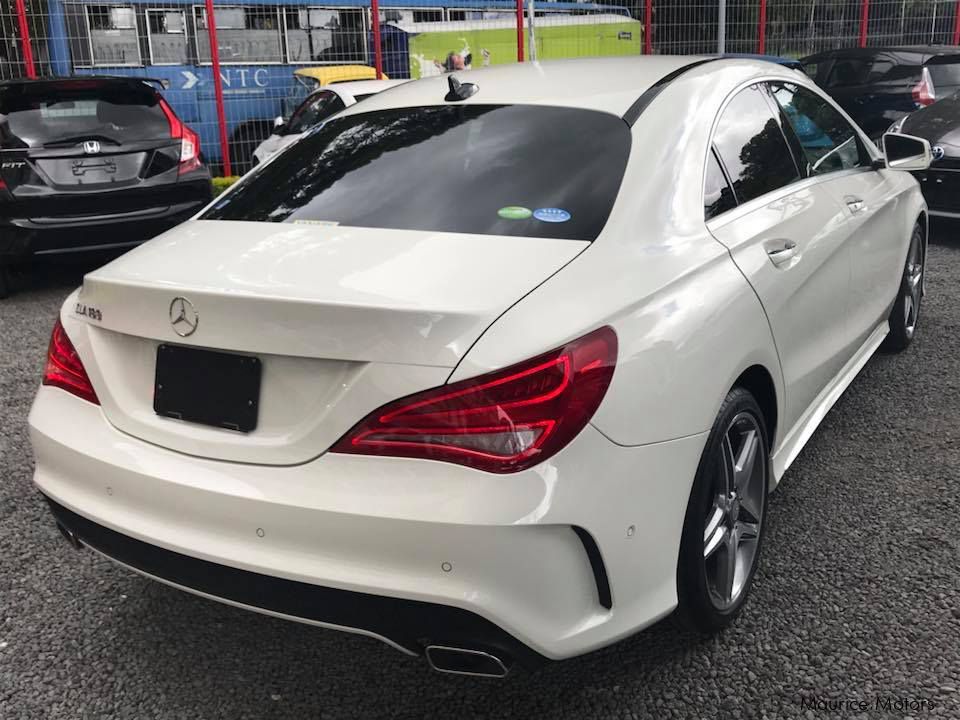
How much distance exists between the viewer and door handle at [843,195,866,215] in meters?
3.67

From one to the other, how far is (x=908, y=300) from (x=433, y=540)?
3964mm

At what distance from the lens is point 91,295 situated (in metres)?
2.41

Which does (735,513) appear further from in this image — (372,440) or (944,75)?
(944,75)

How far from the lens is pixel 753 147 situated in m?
3.14

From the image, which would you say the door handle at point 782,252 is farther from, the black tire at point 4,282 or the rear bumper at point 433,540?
the black tire at point 4,282

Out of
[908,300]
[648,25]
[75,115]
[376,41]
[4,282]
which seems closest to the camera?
[908,300]

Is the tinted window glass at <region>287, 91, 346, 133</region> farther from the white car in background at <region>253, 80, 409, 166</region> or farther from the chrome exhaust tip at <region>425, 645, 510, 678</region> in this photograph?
the chrome exhaust tip at <region>425, 645, 510, 678</region>

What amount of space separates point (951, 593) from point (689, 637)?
33.2 inches

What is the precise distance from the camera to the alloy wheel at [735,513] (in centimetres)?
253

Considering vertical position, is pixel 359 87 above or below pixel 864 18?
below

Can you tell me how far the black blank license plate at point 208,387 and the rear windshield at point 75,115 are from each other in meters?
5.08

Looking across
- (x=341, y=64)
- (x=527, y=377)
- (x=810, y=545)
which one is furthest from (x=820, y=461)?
(x=341, y=64)

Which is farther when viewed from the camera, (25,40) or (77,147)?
(25,40)

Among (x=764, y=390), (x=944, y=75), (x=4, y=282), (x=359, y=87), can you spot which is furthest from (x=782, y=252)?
(x=944, y=75)
